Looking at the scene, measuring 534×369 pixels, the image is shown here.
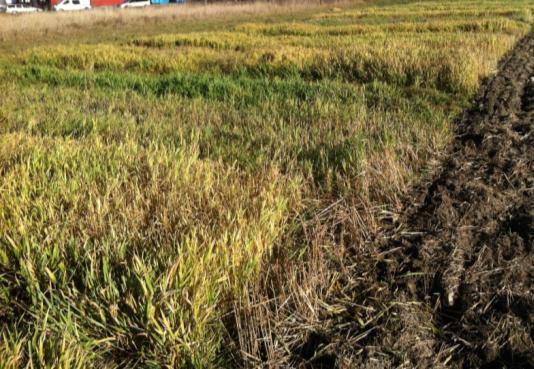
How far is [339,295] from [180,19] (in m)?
32.1

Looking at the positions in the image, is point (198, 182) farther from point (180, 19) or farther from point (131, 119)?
point (180, 19)

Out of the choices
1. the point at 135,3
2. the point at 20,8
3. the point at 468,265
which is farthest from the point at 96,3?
the point at 468,265

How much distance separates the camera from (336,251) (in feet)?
9.42

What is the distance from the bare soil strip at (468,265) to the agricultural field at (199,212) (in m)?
0.28

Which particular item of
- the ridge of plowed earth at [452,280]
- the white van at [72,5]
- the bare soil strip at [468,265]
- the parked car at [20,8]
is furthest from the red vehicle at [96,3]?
the ridge of plowed earth at [452,280]

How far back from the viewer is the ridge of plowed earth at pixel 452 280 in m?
2.16

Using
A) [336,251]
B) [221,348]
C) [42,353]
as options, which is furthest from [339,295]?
[42,353]

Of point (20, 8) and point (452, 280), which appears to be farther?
point (20, 8)

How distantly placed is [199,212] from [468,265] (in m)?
1.62

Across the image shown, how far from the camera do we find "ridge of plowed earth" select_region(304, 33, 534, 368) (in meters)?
2.16

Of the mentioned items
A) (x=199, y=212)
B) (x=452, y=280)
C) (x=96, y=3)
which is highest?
(x=96, y=3)

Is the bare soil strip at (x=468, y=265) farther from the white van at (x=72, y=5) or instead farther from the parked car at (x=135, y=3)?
the parked car at (x=135, y=3)

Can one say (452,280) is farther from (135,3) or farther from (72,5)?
(135,3)

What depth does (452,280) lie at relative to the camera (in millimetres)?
2625
